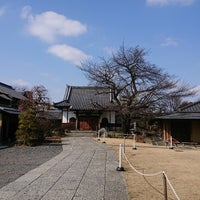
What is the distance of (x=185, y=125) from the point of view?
1048 inches

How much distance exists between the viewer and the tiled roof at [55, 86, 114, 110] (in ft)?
125

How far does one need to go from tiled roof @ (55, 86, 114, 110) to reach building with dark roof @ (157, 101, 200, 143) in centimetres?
1112

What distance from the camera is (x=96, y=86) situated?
3319 cm

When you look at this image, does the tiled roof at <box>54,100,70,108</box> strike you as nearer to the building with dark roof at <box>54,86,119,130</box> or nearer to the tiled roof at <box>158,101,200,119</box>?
the building with dark roof at <box>54,86,119,130</box>

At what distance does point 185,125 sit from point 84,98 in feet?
57.0

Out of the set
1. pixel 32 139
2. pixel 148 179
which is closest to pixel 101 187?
pixel 148 179

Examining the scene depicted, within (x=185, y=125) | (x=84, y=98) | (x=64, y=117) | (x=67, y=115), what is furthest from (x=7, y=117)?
(x=84, y=98)

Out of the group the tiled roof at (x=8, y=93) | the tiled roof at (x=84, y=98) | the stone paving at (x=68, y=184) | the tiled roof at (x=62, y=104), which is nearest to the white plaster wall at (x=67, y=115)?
the tiled roof at (x=62, y=104)

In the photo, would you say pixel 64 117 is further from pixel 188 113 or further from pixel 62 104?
pixel 188 113

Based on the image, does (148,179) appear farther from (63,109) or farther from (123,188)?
(63,109)

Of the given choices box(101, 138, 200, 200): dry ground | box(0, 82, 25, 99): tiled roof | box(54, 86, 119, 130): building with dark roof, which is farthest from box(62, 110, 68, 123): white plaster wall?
box(101, 138, 200, 200): dry ground

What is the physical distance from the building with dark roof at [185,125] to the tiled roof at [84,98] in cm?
1112

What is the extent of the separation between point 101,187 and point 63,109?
31514 millimetres

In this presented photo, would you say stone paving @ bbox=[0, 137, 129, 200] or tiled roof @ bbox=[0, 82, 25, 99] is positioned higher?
tiled roof @ bbox=[0, 82, 25, 99]
